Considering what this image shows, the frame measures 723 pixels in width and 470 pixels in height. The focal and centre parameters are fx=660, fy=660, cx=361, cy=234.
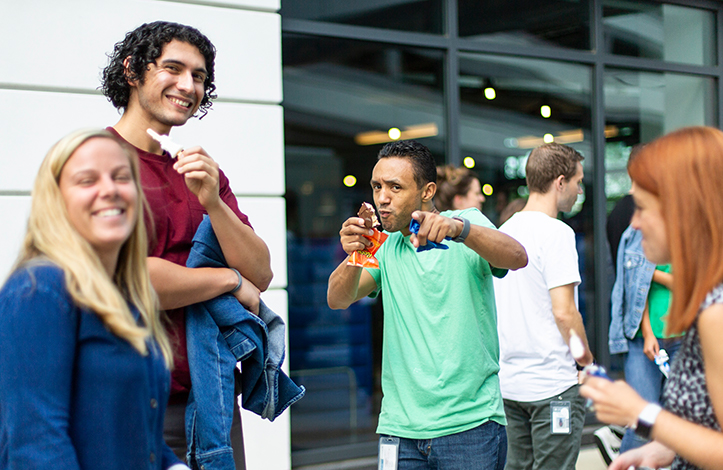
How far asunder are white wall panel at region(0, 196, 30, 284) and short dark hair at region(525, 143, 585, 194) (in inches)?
104

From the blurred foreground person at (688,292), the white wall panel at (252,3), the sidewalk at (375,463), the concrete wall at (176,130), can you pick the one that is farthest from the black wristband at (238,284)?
the sidewalk at (375,463)

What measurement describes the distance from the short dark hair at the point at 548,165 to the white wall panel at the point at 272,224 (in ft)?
4.87

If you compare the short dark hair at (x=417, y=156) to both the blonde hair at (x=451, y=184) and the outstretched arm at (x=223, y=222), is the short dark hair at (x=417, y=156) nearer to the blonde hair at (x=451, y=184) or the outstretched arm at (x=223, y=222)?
the outstretched arm at (x=223, y=222)

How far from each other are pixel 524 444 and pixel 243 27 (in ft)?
9.35

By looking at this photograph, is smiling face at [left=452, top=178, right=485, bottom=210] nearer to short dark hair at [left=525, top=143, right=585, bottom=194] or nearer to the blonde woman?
short dark hair at [left=525, top=143, right=585, bottom=194]

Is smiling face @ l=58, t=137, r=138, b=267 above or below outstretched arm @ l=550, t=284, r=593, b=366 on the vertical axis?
above

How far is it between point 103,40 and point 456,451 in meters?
2.81

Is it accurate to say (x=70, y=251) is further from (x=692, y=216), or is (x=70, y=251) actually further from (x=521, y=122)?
(x=521, y=122)

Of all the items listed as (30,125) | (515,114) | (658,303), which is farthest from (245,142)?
(515,114)

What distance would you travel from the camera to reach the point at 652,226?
1.56 metres

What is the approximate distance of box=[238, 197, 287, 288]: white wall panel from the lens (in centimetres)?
393

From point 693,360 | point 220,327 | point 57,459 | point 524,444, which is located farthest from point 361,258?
point 524,444

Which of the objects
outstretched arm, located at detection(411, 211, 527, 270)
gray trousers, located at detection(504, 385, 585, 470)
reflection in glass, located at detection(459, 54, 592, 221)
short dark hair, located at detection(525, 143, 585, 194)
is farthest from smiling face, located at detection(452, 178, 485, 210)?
outstretched arm, located at detection(411, 211, 527, 270)

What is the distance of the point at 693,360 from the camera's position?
59.9 inches
